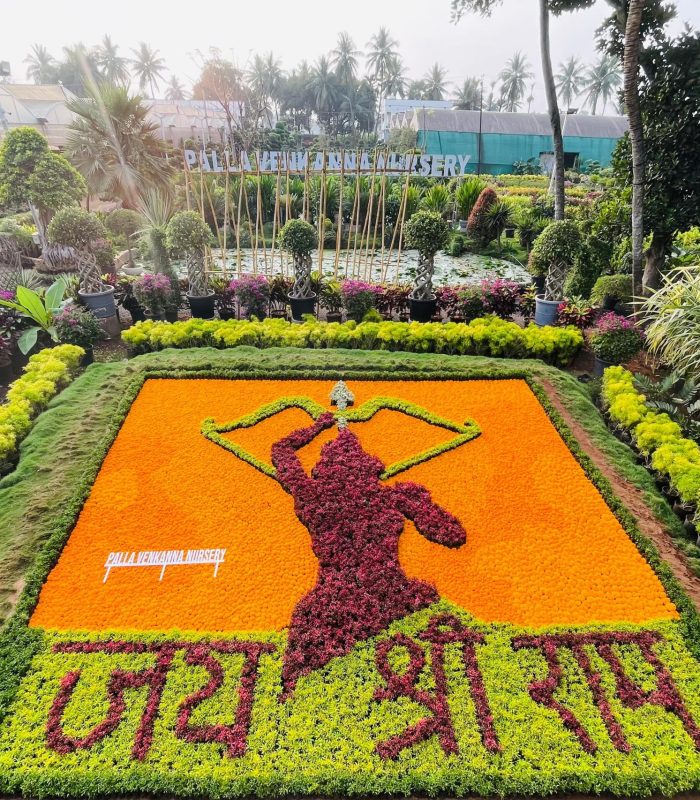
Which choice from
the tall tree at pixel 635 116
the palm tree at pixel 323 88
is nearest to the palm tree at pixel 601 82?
the palm tree at pixel 323 88

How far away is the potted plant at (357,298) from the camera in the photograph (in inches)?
397

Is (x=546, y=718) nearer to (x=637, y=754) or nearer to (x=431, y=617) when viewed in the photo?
(x=637, y=754)

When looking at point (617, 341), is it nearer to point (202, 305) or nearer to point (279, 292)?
point (279, 292)

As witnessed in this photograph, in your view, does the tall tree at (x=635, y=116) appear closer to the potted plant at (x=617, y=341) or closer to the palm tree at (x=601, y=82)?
the potted plant at (x=617, y=341)

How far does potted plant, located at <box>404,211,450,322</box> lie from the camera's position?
1000cm

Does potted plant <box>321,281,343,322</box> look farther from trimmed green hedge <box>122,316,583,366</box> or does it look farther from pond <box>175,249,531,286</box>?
pond <box>175,249,531,286</box>

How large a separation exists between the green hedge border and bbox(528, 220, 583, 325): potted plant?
218 cm

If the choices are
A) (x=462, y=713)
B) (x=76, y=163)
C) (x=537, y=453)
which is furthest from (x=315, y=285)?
(x=76, y=163)

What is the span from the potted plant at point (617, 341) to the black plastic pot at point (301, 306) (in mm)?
5221

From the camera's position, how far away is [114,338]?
10.4m

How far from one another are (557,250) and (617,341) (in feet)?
7.64

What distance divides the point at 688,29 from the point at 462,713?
11356 mm

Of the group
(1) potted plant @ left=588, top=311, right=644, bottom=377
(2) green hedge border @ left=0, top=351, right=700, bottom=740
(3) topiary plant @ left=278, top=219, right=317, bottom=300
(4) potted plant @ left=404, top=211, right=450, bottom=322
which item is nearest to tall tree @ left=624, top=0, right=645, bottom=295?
(1) potted plant @ left=588, top=311, right=644, bottom=377

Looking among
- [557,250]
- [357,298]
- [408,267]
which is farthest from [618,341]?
[408,267]
